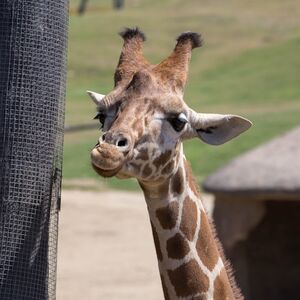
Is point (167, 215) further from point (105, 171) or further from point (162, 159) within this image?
point (105, 171)

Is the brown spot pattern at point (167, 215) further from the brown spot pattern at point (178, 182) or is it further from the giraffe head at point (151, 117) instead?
the giraffe head at point (151, 117)

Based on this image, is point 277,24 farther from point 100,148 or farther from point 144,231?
point 100,148

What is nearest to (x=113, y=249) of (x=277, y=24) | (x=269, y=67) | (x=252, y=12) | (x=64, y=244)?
(x=64, y=244)

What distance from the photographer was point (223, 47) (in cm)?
4528

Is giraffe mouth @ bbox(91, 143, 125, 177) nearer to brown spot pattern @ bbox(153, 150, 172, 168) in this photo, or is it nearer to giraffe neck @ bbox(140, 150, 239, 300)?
brown spot pattern @ bbox(153, 150, 172, 168)

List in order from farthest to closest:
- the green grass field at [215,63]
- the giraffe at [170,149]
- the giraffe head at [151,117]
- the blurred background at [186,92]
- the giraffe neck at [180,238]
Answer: the green grass field at [215,63]
the blurred background at [186,92]
the giraffe neck at [180,238]
the giraffe at [170,149]
the giraffe head at [151,117]

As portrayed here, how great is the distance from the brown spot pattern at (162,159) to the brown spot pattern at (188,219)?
31cm

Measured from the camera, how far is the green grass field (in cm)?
2533

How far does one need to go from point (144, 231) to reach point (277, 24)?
106ft

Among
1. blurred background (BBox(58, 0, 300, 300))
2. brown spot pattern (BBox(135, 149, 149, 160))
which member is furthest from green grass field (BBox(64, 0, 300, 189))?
brown spot pattern (BBox(135, 149, 149, 160))

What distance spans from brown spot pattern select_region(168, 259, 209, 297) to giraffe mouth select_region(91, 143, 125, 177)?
2.81 ft

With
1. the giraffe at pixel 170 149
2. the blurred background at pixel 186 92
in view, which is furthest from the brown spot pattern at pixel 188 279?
the blurred background at pixel 186 92

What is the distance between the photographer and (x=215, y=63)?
4266 centimetres

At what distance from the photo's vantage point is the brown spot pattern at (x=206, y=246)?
18.1 feet
